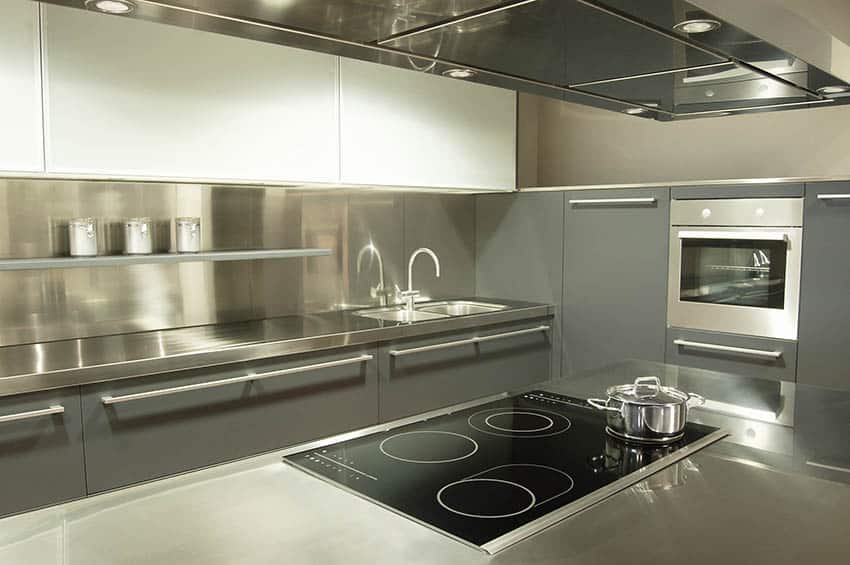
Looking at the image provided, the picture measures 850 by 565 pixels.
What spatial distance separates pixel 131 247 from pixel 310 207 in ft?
3.14

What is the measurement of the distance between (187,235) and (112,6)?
6.22ft

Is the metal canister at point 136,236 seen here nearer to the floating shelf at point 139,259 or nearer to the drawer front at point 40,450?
the floating shelf at point 139,259

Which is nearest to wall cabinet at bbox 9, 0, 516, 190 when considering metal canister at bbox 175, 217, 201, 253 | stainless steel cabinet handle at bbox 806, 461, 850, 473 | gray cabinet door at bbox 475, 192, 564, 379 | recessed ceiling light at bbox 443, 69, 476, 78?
metal canister at bbox 175, 217, 201, 253

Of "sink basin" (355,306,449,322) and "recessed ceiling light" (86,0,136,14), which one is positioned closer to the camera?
"recessed ceiling light" (86,0,136,14)

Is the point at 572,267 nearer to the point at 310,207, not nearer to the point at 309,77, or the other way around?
the point at 310,207

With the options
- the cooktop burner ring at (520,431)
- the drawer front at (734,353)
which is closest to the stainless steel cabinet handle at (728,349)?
the drawer front at (734,353)

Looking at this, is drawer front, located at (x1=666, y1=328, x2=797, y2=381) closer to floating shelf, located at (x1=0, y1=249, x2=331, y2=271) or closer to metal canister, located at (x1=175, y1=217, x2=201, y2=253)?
floating shelf, located at (x1=0, y1=249, x2=331, y2=271)

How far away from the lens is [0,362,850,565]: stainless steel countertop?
0.99 metres

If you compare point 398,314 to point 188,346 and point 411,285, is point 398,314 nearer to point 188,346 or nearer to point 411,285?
point 411,285

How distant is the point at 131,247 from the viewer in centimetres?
273

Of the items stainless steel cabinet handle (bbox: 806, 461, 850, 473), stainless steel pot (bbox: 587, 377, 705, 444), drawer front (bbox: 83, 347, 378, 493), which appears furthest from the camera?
drawer front (bbox: 83, 347, 378, 493)

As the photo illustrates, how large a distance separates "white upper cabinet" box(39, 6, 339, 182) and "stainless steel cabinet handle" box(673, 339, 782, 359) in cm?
179

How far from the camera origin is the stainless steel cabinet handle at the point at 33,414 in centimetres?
201

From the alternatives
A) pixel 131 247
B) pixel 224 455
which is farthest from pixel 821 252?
pixel 131 247
